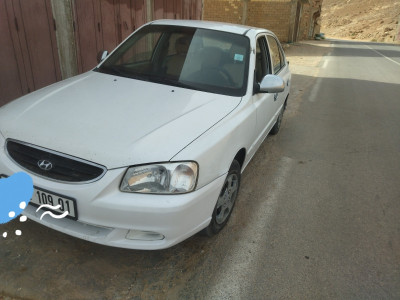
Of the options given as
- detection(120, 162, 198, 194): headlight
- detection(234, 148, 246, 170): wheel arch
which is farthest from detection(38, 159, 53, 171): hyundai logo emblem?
detection(234, 148, 246, 170): wheel arch

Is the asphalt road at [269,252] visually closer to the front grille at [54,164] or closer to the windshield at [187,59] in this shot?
the front grille at [54,164]

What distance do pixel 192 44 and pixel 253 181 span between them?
5.62 feet

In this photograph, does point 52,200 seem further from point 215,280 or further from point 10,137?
point 215,280

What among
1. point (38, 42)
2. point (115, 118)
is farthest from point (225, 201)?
point (38, 42)

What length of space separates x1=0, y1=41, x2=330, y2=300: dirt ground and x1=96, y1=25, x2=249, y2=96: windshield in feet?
4.72

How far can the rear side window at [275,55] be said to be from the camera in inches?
165

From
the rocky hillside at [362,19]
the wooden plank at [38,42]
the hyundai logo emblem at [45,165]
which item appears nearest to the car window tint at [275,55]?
the hyundai logo emblem at [45,165]

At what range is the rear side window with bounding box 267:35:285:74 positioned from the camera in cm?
420

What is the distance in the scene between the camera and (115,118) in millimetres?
2430

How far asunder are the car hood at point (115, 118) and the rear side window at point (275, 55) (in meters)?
1.55

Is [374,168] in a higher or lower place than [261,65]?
lower

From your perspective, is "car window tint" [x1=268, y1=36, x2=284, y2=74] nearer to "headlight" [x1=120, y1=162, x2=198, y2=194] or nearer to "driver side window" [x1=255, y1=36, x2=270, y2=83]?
"driver side window" [x1=255, y1=36, x2=270, y2=83]

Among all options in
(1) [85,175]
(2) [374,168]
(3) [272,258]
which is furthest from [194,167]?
(2) [374,168]

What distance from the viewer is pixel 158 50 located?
11.6 feet
